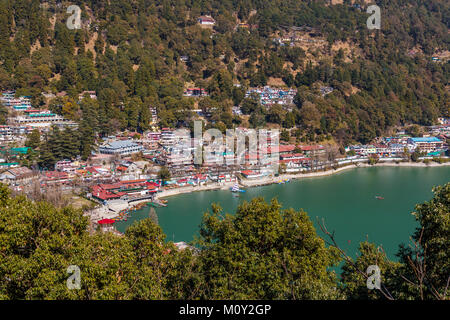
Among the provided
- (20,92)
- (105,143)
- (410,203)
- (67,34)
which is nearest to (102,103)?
(105,143)

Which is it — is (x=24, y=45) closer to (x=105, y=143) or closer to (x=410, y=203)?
(x=105, y=143)

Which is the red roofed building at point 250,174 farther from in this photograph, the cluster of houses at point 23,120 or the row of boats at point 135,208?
the cluster of houses at point 23,120

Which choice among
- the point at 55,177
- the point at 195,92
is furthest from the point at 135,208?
the point at 195,92

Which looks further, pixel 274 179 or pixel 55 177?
pixel 274 179

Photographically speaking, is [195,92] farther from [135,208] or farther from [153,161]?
[135,208]

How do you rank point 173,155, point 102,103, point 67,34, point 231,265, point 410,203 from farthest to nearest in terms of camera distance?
point 67,34 → point 102,103 → point 173,155 → point 410,203 → point 231,265

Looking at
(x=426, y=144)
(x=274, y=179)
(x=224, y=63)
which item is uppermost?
(x=224, y=63)

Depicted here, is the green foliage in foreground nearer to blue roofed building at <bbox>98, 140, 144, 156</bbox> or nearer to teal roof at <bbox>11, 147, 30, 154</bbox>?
teal roof at <bbox>11, 147, 30, 154</bbox>
